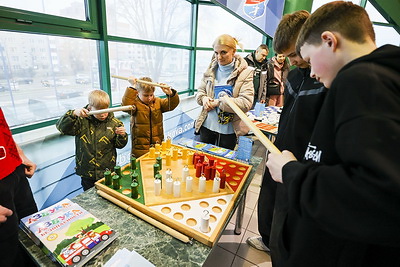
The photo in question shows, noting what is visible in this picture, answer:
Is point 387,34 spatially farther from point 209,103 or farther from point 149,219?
point 149,219

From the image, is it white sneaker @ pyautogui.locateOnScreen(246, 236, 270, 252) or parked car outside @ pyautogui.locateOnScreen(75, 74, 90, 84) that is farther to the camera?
parked car outside @ pyautogui.locateOnScreen(75, 74, 90, 84)

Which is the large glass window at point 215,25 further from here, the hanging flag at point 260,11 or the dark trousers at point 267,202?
the dark trousers at point 267,202

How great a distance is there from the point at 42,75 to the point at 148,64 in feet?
5.26

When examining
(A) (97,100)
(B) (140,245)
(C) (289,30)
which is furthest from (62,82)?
(C) (289,30)

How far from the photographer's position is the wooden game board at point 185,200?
3.24 feet

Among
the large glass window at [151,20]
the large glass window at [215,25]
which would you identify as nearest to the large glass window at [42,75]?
the large glass window at [151,20]

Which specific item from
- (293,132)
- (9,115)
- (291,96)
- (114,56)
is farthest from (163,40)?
(293,132)

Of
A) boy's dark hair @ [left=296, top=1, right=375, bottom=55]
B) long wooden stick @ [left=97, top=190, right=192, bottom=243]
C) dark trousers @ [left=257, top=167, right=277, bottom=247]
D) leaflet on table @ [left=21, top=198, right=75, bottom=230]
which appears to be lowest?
dark trousers @ [left=257, top=167, right=277, bottom=247]

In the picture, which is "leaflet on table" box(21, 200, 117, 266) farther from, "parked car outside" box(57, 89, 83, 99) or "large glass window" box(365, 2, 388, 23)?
"large glass window" box(365, 2, 388, 23)

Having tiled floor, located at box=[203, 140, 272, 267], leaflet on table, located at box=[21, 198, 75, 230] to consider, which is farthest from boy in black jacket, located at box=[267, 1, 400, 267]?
tiled floor, located at box=[203, 140, 272, 267]

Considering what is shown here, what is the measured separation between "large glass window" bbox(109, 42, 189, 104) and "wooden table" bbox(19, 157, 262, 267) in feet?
6.77

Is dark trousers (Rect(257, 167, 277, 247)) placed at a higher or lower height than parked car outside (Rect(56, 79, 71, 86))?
lower

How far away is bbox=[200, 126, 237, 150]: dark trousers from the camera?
2262mm

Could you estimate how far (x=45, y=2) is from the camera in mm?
1888
